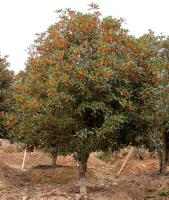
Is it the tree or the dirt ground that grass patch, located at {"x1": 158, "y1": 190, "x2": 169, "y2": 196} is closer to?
the dirt ground

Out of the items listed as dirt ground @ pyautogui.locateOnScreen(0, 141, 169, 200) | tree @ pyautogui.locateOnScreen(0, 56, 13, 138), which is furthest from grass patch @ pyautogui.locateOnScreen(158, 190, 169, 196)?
tree @ pyautogui.locateOnScreen(0, 56, 13, 138)

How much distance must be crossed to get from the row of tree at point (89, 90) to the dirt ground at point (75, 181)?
135 cm

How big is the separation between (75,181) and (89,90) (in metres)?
8.35

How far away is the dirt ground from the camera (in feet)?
49.2

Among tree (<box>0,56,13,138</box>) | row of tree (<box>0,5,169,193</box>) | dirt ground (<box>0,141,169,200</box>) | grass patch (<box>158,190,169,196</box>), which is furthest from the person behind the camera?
tree (<box>0,56,13,138</box>)

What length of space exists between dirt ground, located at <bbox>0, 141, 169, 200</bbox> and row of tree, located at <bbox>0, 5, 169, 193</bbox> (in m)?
1.35

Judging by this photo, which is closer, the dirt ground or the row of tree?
the row of tree

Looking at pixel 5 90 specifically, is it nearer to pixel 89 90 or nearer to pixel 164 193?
pixel 89 90

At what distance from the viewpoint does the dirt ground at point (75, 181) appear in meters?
15.0

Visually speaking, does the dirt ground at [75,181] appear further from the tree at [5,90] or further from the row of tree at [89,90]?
the tree at [5,90]

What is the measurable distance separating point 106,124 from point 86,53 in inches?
99.5

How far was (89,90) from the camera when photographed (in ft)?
42.6

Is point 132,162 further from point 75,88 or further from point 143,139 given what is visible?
point 75,88

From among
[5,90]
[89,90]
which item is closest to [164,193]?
[89,90]
